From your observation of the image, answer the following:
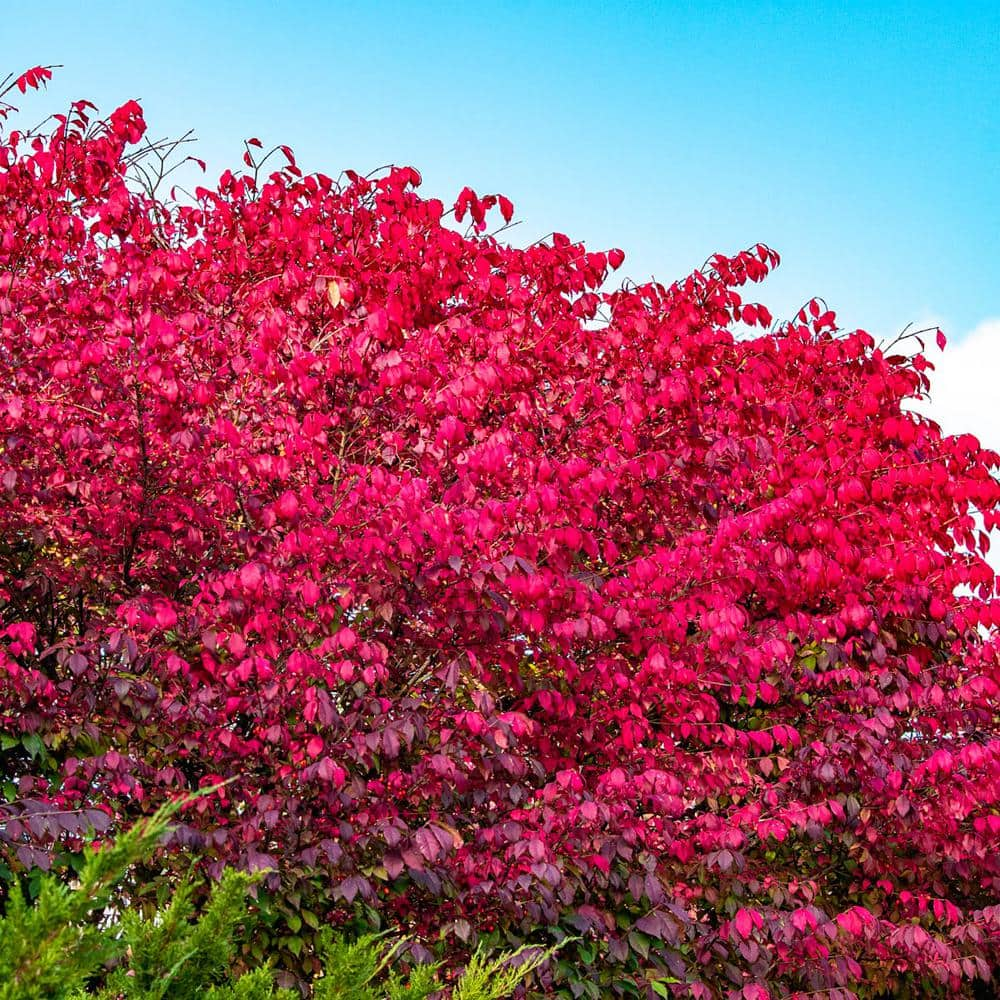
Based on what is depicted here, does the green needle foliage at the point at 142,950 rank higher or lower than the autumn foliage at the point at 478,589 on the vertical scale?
lower

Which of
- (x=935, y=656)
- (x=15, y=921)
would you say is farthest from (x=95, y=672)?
(x=935, y=656)

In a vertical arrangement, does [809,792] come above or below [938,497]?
below

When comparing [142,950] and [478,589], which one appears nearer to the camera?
[142,950]

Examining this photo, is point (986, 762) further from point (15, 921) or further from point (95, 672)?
point (15, 921)

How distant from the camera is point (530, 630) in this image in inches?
216

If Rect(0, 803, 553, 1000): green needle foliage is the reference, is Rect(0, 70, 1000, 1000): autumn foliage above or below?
above

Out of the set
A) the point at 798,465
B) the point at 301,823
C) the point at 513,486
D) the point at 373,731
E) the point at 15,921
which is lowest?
the point at 15,921

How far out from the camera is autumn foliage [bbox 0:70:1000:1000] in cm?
489

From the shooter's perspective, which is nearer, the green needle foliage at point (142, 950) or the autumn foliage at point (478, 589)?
the green needle foliage at point (142, 950)

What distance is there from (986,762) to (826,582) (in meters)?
1.30

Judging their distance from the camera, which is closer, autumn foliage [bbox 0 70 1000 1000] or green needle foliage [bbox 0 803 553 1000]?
green needle foliage [bbox 0 803 553 1000]

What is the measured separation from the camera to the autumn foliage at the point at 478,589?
16.0 feet

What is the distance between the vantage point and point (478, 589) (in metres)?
4.79

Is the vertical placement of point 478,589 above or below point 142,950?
above
